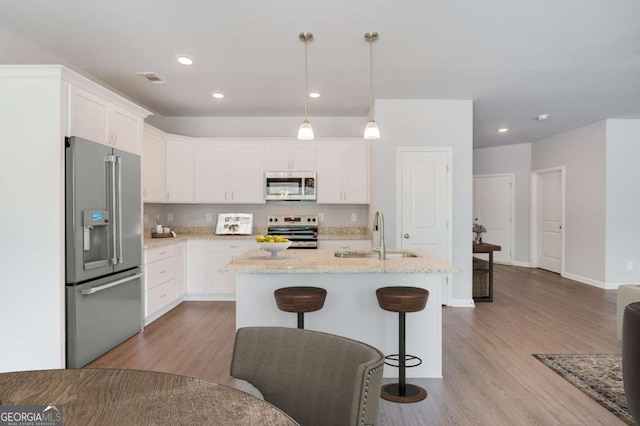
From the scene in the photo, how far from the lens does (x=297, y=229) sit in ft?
17.8

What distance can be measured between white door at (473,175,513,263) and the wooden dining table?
338 inches

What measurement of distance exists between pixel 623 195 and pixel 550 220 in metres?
1.69

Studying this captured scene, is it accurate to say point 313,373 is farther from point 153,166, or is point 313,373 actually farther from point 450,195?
point 153,166

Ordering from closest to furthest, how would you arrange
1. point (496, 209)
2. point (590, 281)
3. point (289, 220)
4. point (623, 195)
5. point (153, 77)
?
point (153, 77), point (289, 220), point (623, 195), point (590, 281), point (496, 209)

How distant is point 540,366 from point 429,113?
3.20 meters

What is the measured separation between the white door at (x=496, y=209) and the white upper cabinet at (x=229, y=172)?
5.76 m

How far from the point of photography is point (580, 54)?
11.2 ft

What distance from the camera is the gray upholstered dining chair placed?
93cm

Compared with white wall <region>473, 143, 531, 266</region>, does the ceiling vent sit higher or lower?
higher

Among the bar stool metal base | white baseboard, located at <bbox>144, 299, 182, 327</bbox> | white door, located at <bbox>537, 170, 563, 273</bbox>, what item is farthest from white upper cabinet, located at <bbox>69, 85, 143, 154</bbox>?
white door, located at <bbox>537, 170, 563, 273</bbox>

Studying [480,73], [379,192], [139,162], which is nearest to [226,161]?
[139,162]

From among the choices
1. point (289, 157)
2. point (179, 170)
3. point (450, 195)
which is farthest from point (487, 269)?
point (179, 170)

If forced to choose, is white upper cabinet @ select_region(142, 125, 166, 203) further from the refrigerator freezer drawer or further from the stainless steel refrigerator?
the refrigerator freezer drawer

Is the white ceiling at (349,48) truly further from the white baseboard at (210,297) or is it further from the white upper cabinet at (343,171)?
the white baseboard at (210,297)
